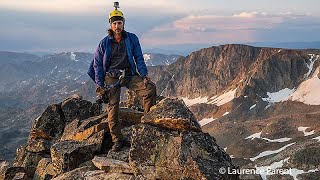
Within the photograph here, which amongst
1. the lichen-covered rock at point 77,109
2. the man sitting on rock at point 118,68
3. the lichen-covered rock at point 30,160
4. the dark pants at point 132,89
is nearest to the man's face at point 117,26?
the man sitting on rock at point 118,68

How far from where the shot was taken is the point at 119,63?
1609cm

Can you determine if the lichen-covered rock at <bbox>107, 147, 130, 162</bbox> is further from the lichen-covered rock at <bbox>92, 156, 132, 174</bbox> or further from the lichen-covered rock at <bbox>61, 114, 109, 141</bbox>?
the lichen-covered rock at <bbox>61, 114, 109, 141</bbox>

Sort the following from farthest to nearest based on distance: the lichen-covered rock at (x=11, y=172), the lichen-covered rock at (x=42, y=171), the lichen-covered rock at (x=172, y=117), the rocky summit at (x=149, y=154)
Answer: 1. the lichen-covered rock at (x=11, y=172)
2. the lichen-covered rock at (x=42, y=171)
3. the lichen-covered rock at (x=172, y=117)
4. the rocky summit at (x=149, y=154)

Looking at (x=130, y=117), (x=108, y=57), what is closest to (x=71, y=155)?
(x=108, y=57)

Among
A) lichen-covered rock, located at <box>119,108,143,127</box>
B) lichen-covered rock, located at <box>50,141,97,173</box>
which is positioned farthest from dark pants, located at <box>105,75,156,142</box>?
lichen-covered rock, located at <box>119,108,143,127</box>

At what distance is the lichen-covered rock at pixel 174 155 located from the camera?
500 inches

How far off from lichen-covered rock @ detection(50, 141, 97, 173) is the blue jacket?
337 cm

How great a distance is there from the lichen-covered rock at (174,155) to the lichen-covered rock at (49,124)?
1157 centimetres

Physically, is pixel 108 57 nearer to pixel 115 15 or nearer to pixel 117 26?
pixel 117 26

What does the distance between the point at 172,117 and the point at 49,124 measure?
43.3 feet

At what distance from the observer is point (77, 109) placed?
26578 mm

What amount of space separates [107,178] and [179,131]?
3267mm

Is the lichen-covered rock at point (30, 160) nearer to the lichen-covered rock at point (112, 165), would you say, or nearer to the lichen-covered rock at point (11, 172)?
the lichen-covered rock at point (11, 172)

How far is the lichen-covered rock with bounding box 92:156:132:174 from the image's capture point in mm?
14102
